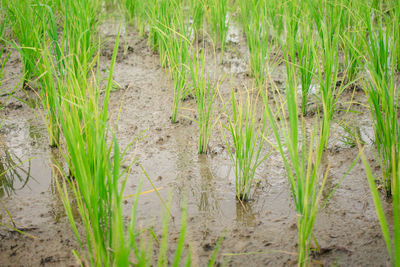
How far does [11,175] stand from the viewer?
1.97m

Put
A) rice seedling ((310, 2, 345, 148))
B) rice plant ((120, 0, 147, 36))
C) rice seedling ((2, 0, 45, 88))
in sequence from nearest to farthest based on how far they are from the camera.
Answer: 1. rice seedling ((310, 2, 345, 148))
2. rice seedling ((2, 0, 45, 88))
3. rice plant ((120, 0, 147, 36))

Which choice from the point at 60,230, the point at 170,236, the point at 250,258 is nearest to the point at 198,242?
the point at 170,236

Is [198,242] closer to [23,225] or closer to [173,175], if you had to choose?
[173,175]

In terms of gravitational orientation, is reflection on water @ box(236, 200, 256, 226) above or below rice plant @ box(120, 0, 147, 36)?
below

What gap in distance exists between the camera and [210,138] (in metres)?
2.28

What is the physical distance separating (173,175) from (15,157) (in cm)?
93

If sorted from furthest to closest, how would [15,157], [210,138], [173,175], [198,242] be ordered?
[210,138] < [15,157] < [173,175] < [198,242]

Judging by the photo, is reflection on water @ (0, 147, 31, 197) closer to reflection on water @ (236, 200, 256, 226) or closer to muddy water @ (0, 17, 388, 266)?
muddy water @ (0, 17, 388, 266)

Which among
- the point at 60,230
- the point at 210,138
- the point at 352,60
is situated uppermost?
the point at 352,60

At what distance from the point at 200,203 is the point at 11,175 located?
1041mm

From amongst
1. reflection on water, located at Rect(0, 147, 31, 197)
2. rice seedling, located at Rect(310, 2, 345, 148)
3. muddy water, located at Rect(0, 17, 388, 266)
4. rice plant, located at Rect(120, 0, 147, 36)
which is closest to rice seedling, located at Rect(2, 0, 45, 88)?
muddy water, located at Rect(0, 17, 388, 266)

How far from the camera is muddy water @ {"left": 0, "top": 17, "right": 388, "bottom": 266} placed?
1.43 meters

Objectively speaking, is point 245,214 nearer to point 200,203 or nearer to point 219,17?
point 200,203

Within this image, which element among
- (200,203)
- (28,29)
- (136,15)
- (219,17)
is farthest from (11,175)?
(136,15)
